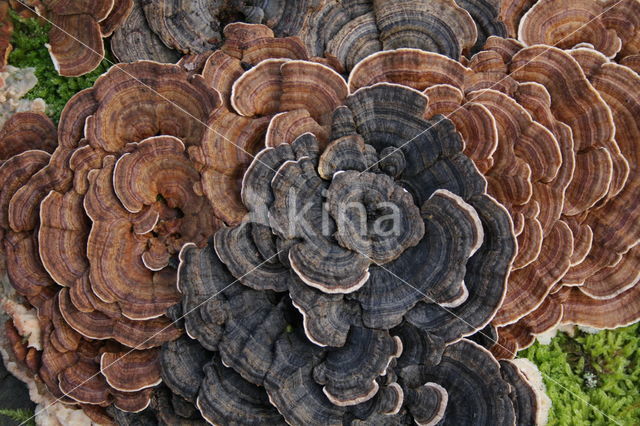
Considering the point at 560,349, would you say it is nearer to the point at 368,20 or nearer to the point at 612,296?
the point at 612,296

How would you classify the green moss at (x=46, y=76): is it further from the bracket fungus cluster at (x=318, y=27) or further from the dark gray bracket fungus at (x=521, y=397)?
the dark gray bracket fungus at (x=521, y=397)

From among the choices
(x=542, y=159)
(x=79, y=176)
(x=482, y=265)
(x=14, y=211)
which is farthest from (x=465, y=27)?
(x=14, y=211)

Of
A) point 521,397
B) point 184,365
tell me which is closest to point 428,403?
point 521,397

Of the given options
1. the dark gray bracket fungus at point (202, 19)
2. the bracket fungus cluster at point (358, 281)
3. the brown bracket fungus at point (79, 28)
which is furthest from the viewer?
the dark gray bracket fungus at point (202, 19)

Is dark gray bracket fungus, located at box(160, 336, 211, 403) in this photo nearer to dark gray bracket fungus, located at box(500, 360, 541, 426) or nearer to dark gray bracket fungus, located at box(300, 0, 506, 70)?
dark gray bracket fungus, located at box(500, 360, 541, 426)

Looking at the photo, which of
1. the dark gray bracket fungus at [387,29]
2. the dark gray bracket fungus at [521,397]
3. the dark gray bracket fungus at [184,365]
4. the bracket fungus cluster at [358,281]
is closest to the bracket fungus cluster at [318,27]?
the dark gray bracket fungus at [387,29]

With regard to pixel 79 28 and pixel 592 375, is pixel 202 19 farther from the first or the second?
pixel 592 375
